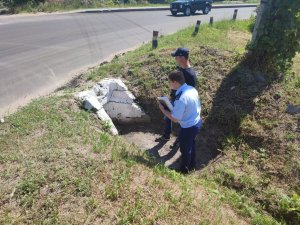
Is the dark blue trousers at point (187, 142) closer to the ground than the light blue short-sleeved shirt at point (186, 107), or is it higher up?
closer to the ground

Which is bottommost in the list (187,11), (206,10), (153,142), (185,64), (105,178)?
(206,10)

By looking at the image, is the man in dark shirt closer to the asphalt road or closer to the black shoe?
the black shoe

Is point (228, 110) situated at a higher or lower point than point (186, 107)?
lower

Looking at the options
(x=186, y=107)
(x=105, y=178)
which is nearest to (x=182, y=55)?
(x=186, y=107)

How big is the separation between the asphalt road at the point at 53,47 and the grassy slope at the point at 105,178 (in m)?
2.03

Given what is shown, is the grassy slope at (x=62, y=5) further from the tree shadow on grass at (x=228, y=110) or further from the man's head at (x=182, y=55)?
the man's head at (x=182, y=55)

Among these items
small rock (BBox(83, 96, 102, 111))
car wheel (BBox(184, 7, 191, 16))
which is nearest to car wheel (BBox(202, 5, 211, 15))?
car wheel (BBox(184, 7, 191, 16))

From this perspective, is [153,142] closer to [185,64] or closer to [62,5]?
[185,64]

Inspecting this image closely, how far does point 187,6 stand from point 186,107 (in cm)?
2144

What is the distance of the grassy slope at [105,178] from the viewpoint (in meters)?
3.83

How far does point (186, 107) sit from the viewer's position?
520 centimetres

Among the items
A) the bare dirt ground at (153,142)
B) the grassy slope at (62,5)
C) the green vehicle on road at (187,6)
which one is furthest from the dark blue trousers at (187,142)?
the grassy slope at (62,5)

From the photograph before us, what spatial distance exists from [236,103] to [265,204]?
9.06 ft

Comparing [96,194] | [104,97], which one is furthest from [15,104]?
[96,194]
